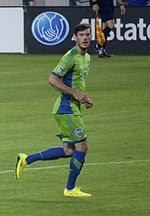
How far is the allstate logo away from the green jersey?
1767 cm

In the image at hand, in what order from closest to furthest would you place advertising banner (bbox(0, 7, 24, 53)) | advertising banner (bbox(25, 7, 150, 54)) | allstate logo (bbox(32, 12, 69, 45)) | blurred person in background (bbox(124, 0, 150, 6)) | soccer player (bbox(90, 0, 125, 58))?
1. soccer player (bbox(90, 0, 125, 58))
2. advertising banner (bbox(25, 7, 150, 54))
3. allstate logo (bbox(32, 12, 69, 45))
4. advertising banner (bbox(0, 7, 24, 53))
5. blurred person in background (bbox(124, 0, 150, 6))

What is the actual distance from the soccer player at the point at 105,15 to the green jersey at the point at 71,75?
53.5ft

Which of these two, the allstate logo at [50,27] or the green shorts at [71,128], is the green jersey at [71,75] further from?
the allstate logo at [50,27]

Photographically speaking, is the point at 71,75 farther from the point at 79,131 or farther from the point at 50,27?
the point at 50,27

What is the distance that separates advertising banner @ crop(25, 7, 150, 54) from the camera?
2873 centimetres

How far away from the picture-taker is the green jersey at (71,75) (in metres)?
11.3

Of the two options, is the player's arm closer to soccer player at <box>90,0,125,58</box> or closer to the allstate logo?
soccer player at <box>90,0,125,58</box>

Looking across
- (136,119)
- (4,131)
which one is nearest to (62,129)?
(4,131)

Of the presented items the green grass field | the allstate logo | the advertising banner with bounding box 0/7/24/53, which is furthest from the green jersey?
the advertising banner with bounding box 0/7/24/53

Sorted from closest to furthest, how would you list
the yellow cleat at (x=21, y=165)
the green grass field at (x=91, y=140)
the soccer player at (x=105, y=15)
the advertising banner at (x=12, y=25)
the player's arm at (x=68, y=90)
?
the green grass field at (x=91, y=140)
the player's arm at (x=68, y=90)
the yellow cleat at (x=21, y=165)
the soccer player at (x=105, y=15)
the advertising banner at (x=12, y=25)

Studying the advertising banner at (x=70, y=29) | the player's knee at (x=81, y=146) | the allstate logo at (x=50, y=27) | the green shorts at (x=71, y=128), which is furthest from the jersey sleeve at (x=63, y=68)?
the allstate logo at (x=50, y=27)

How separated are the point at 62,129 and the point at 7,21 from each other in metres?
18.3

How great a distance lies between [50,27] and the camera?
29.1m

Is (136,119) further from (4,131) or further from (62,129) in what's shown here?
(62,129)
